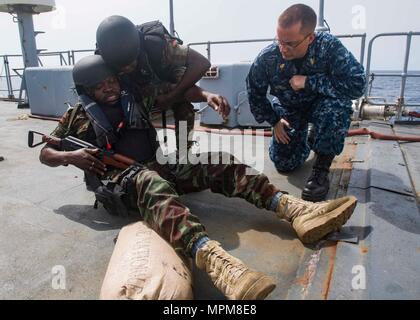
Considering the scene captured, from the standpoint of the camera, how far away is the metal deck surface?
1.55m

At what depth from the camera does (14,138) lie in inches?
189

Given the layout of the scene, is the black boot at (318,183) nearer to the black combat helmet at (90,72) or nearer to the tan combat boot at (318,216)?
the tan combat boot at (318,216)

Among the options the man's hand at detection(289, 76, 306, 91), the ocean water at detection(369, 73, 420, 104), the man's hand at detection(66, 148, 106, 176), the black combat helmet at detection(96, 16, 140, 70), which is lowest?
the ocean water at detection(369, 73, 420, 104)

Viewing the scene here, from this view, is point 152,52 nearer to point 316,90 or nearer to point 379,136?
point 316,90

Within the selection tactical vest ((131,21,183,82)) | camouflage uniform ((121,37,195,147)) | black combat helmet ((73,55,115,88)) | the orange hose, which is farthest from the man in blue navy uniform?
the orange hose

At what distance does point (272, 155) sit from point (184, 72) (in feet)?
3.41

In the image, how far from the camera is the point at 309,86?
244 centimetres

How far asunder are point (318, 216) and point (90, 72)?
5.24 ft

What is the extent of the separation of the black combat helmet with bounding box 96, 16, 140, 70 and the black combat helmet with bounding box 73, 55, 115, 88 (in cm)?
7

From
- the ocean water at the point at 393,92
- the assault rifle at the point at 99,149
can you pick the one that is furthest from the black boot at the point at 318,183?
the ocean water at the point at 393,92

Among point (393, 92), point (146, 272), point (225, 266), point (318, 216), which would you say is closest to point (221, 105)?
point (318, 216)

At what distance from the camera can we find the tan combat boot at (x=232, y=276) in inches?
53.3

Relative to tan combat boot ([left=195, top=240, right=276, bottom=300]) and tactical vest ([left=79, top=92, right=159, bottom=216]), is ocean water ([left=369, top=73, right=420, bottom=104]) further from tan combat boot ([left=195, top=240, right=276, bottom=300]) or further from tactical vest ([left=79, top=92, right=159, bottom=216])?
tan combat boot ([left=195, top=240, right=276, bottom=300])
